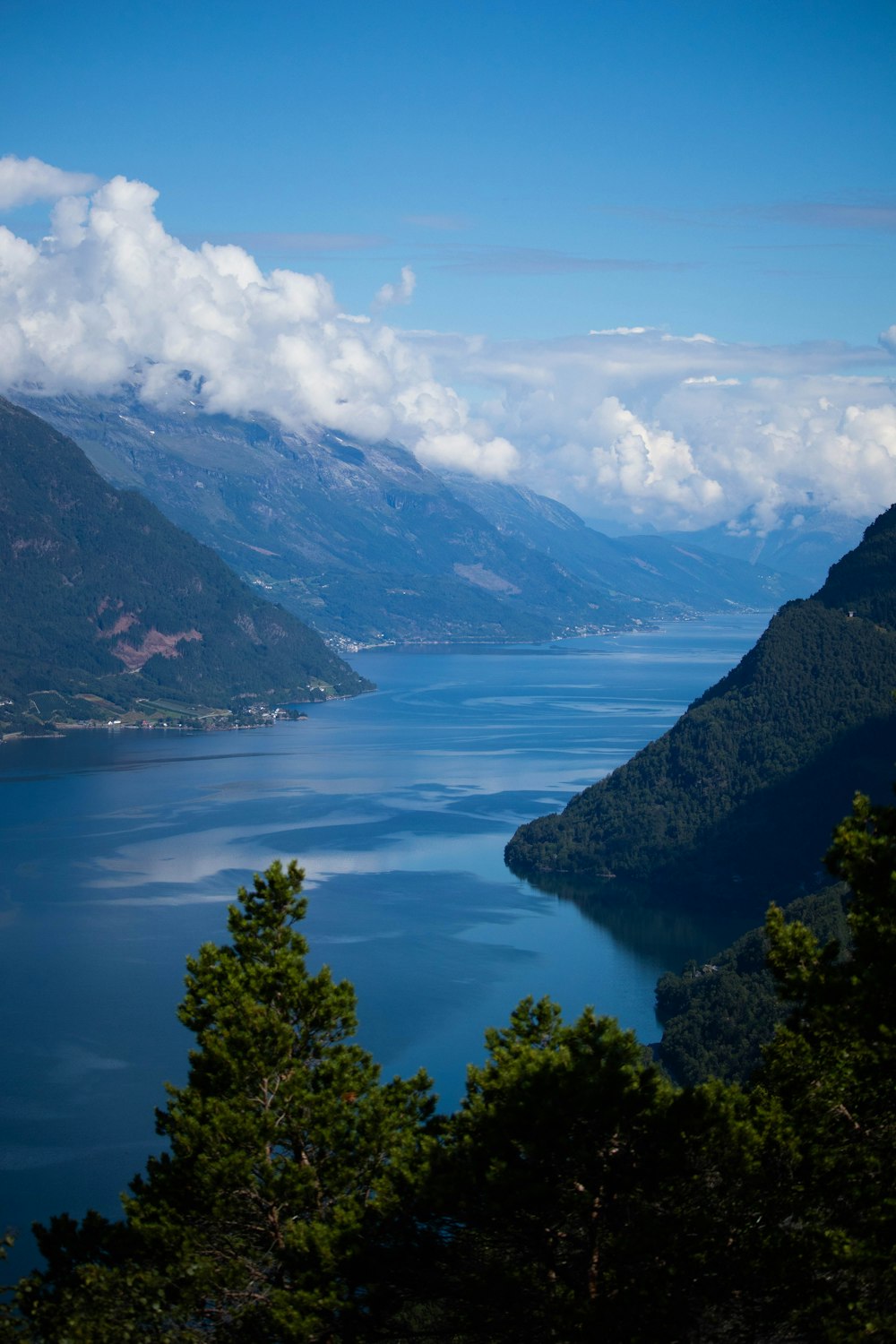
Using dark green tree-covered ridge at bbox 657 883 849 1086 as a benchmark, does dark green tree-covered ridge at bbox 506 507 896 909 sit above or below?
above

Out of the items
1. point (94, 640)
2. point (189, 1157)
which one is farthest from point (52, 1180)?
point (94, 640)

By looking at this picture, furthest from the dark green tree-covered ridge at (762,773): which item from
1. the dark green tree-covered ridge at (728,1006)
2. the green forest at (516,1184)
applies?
the green forest at (516,1184)

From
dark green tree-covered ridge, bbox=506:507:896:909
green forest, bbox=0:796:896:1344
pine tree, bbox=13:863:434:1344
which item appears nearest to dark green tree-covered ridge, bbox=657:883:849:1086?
dark green tree-covered ridge, bbox=506:507:896:909

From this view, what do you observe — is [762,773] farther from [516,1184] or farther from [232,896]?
[516,1184]

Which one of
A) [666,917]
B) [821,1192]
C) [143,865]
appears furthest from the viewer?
[143,865]

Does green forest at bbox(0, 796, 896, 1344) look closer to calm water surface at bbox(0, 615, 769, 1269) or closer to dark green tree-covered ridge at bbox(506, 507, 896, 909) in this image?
calm water surface at bbox(0, 615, 769, 1269)

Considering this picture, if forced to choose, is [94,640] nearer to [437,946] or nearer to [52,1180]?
[437,946]
